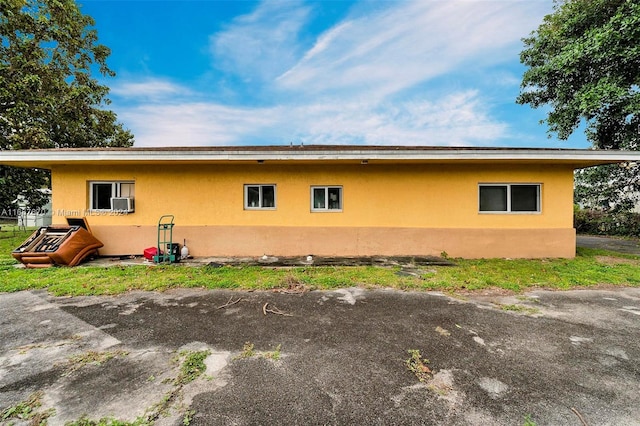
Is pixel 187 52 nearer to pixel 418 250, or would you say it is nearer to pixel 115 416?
pixel 418 250

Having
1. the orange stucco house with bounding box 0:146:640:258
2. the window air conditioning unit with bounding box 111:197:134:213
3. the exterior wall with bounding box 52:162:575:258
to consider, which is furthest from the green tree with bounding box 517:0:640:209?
the window air conditioning unit with bounding box 111:197:134:213

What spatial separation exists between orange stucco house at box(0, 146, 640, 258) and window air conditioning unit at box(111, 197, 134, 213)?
0.09 feet

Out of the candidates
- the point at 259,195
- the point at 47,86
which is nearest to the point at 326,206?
the point at 259,195

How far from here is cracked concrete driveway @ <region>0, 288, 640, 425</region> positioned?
1.90m

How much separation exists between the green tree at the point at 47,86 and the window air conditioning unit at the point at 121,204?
23.5 feet

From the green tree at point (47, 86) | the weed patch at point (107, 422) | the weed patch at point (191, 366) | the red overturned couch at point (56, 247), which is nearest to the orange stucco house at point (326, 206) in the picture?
the red overturned couch at point (56, 247)

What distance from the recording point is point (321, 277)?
532cm

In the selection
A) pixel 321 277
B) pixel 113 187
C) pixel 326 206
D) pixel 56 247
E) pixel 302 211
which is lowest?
pixel 321 277

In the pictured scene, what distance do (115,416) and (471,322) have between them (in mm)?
3707

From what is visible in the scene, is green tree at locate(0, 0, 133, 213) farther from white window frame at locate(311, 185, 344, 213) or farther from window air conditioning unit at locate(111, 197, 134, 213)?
white window frame at locate(311, 185, 344, 213)

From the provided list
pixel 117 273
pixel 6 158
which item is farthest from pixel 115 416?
pixel 6 158

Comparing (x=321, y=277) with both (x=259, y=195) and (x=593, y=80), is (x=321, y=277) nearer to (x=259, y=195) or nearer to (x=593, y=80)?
(x=259, y=195)

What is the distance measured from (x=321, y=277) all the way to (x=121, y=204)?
6131 millimetres

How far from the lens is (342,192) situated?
24.4 ft
